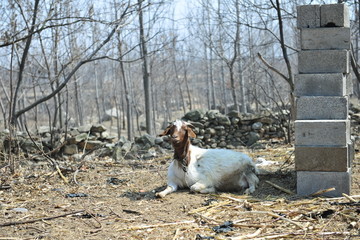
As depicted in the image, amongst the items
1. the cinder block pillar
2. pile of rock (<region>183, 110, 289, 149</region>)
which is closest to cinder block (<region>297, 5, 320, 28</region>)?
the cinder block pillar

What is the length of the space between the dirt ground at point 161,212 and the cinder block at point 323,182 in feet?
0.56

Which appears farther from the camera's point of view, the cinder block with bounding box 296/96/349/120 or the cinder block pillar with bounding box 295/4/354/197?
the cinder block with bounding box 296/96/349/120

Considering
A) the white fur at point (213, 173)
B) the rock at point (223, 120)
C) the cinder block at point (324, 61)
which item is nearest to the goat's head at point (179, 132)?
the white fur at point (213, 173)

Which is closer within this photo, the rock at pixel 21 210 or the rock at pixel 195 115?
the rock at pixel 21 210

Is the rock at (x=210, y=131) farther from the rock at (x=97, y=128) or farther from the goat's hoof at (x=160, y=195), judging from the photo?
the goat's hoof at (x=160, y=195)

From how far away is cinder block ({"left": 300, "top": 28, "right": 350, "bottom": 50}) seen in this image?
221 inches

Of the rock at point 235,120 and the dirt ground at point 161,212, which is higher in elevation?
the rock at point 235,120

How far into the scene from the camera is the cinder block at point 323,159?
534cm

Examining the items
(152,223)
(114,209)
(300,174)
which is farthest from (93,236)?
(300,174)

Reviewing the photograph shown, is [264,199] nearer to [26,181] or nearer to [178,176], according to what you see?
[178,176]

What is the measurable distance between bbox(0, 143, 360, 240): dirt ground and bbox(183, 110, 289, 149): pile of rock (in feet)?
22.7

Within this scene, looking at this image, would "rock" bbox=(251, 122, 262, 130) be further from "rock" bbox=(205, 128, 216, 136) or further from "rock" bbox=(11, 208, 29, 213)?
"rock" bbox=(11, 208, 29, 213)

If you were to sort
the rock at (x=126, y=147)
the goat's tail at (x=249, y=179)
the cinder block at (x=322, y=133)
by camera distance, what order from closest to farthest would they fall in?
the cinder block at (x=322, y=133) < the goat's tail at (x=249, y=179) < the rock at (x=126, y=147)

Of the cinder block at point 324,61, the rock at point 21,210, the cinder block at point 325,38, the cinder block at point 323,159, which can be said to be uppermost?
the cinder block at point 325,38
